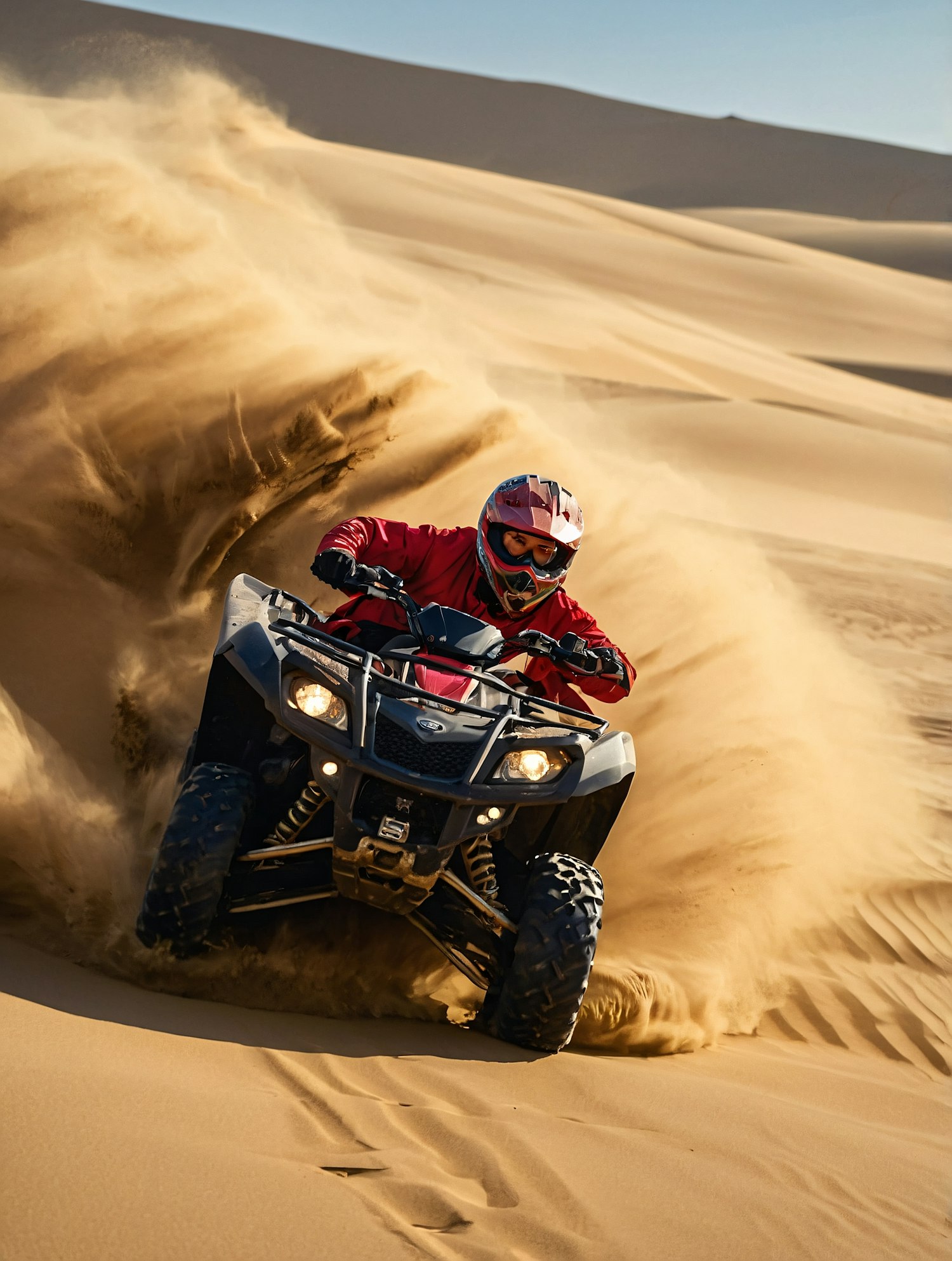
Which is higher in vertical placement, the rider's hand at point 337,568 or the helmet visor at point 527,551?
the helmet visor at point 527,551

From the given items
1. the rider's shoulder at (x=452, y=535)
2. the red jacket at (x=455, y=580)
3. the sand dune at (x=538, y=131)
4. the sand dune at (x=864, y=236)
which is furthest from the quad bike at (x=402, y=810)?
the sand dune at (x=538, y=131)

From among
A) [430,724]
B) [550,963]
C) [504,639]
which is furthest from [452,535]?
[550,963]

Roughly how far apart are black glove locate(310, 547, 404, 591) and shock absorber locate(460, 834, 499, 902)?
102cm

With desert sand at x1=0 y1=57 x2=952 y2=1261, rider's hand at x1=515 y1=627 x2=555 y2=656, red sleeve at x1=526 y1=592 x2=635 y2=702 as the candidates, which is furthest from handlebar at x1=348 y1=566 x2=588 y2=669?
desert sand at x1=0 y1=57 x2=952 y2=1261

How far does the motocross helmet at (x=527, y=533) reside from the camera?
4.96 meters

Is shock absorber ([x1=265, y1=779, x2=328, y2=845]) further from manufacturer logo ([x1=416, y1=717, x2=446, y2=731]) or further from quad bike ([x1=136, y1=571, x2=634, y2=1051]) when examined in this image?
manufacturer logo ([x1=416, y1=717, x2=446, y2=731])

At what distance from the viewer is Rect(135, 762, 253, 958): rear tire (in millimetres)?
3879

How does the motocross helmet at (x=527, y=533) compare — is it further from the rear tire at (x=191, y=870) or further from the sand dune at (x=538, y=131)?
the sand dune at (x=538, y=131)

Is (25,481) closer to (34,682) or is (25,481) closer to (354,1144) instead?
(34,682)

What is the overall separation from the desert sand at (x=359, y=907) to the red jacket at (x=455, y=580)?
1.11 meters

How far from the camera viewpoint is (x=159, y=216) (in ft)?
26.0

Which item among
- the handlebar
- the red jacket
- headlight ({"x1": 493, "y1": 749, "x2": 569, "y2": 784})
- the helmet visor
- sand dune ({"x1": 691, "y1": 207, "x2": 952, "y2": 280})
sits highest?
sand dune ({"x1": 691, "y1": 207, "x2": 952, "y2": 280})

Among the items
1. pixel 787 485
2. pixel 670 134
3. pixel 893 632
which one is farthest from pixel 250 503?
pixel 670 134

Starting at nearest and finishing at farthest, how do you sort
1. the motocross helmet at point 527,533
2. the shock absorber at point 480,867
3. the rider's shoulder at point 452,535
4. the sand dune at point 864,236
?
the shock absorber at point 480,867 < the motocross helmet at point 527,533 < the rider's shoulder at point 452,535 < the sand dune at point 864,236
